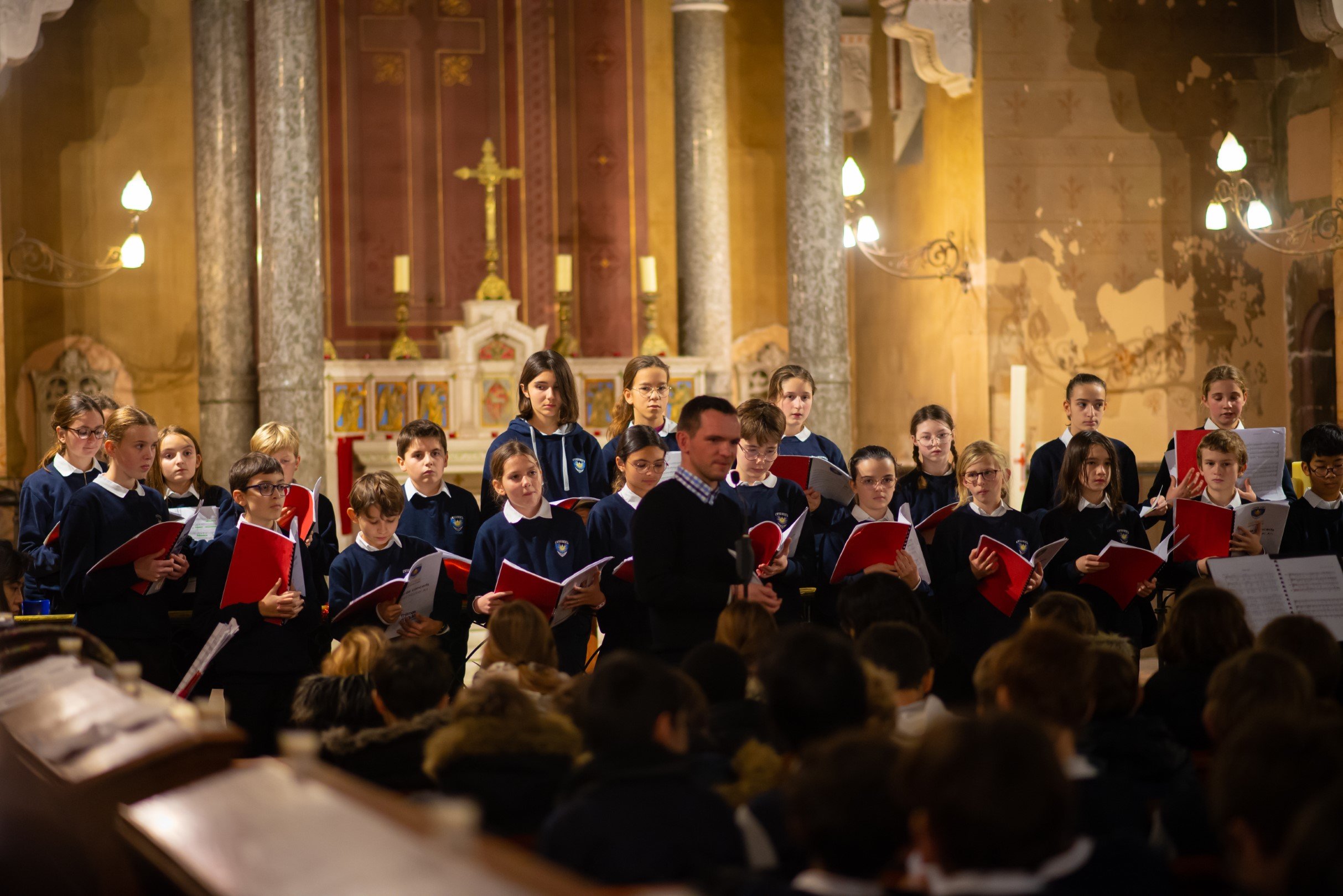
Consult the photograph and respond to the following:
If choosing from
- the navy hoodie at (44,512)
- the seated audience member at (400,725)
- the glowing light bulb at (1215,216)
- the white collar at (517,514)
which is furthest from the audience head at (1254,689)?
the glowing light bulb at (1215,216)

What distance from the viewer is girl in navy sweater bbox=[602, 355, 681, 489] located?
5.43 metres

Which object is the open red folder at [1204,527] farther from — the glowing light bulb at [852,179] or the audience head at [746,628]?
the glowing light bulb at [852,179]

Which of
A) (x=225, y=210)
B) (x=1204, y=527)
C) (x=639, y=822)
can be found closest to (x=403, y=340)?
(x=225, y=210)

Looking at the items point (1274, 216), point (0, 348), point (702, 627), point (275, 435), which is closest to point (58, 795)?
point (702, 627)

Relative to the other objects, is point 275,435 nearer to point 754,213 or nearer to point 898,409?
point 898,409

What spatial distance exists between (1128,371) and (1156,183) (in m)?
1.27

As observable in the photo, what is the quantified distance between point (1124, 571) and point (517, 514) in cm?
213

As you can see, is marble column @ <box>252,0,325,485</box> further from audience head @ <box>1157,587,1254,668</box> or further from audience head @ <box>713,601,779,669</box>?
audience head @ <box>1157,587,1254,668</box>

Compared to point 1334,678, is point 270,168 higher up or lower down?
higher up

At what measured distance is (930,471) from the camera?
18.6ft

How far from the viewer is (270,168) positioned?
29.5 ft

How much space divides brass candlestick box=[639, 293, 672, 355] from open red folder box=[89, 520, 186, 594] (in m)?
6.23

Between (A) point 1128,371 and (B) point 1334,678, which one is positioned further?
(A) point 1128,371

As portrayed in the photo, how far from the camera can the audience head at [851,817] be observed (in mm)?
1967
